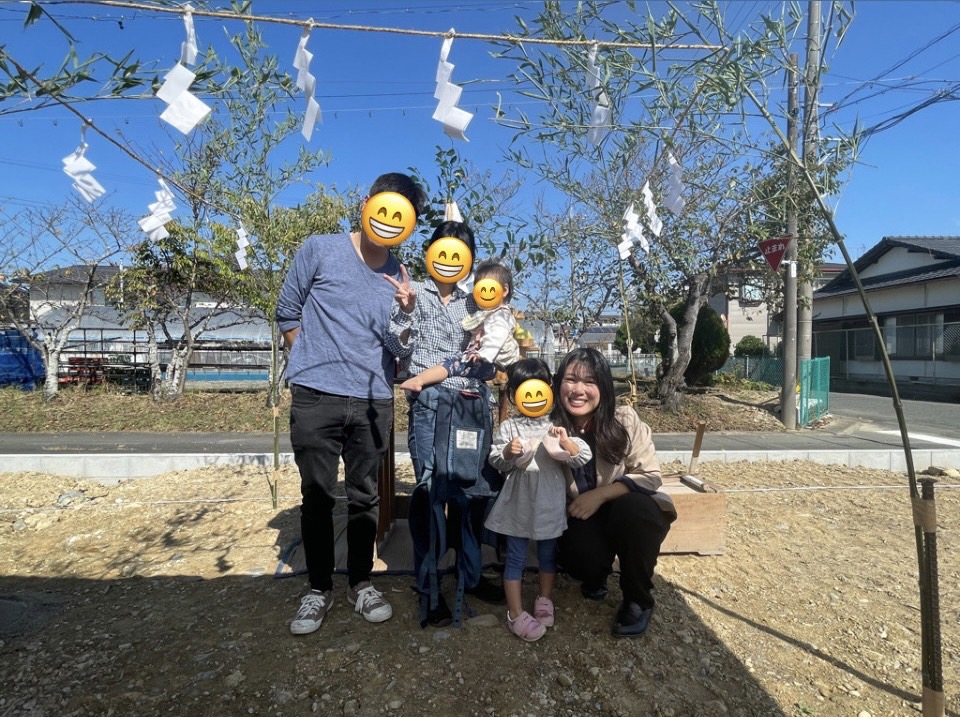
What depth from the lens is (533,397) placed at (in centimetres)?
210

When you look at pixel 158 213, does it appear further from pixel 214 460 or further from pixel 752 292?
pixel 752 292

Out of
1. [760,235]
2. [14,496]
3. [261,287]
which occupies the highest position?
[760,235]

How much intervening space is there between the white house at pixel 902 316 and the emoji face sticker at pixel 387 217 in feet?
49.3

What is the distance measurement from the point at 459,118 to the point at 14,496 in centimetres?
464

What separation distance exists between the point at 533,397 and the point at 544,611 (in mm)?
883

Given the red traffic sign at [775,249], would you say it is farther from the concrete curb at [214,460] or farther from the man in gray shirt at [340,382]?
the man in gray shirt at [340,382]

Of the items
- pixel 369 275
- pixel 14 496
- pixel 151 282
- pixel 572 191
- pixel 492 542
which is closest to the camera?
pixel 369 275

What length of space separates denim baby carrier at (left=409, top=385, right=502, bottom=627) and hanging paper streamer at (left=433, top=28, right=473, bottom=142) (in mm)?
1247

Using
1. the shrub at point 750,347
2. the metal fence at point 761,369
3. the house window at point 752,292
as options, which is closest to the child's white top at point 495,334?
the house window at point 752,292

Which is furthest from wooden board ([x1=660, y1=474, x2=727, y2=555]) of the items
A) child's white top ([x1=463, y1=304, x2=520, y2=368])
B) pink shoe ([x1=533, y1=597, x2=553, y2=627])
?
child's white top ([x1=463, y1=304, x2=520, y2=368])

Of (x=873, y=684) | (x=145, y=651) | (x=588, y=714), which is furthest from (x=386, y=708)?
(x=873, y=684)

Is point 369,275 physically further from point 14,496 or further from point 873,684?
point 14,496

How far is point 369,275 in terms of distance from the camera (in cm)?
228

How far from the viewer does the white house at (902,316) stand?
1555cm
